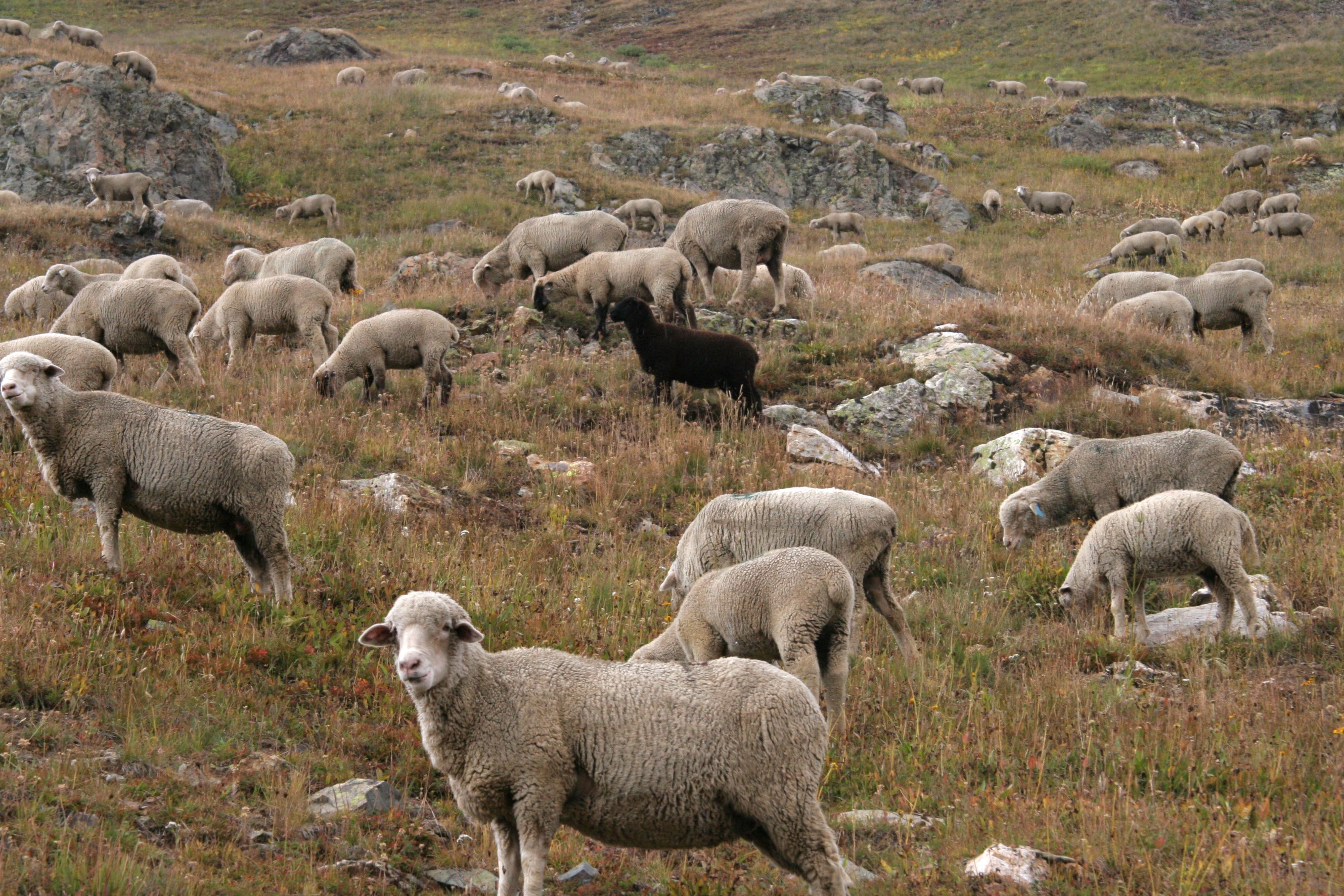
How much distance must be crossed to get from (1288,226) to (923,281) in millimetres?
13403

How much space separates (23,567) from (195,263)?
1568 cm

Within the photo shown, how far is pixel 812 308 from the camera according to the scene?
1825 cm

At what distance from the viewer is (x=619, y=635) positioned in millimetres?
8383

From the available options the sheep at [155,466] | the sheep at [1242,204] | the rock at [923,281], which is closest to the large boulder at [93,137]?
the rock at [923,281]

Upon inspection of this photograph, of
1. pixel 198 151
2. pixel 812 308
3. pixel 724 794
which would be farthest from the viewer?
pixel 198 151

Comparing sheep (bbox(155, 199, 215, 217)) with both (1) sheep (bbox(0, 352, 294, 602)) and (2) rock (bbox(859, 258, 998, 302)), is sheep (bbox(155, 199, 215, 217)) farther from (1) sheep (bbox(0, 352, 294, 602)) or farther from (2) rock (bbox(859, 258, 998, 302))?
(1) sheep (bbox(0, 352, 294, 602))

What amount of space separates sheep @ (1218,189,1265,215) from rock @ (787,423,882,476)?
2487cm

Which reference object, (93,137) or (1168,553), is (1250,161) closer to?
(1168,553)

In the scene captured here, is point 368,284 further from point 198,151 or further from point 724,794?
point 724,794

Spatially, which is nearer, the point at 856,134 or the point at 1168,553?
the point at 1168,553

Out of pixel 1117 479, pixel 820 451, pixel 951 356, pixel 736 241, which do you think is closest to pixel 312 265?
pixel 736 241

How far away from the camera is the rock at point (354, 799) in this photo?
588 centimetres

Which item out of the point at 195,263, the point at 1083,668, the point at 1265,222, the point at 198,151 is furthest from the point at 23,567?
the point at 1265,222

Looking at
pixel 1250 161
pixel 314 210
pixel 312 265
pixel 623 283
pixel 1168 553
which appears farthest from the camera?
pixel 1250 161
